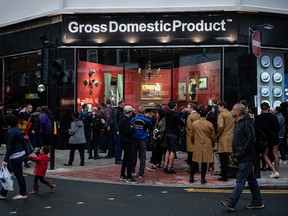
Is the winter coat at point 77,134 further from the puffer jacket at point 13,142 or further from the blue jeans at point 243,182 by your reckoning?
the blue jeans at point 243,182

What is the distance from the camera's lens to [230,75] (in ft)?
59.7

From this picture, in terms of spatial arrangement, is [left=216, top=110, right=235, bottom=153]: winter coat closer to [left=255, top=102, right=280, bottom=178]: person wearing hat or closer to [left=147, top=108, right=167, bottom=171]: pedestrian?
[left=255, top=102, right=280, bottom=178]: person wearing hat

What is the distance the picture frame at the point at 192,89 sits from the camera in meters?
18.9

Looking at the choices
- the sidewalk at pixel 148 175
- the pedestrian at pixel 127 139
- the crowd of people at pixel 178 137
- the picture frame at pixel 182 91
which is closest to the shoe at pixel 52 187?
the crowd of people at pixel 178 137

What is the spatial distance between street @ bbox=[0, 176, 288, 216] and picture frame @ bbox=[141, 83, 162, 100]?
29.8 ft

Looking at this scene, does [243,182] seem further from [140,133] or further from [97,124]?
[97,124]

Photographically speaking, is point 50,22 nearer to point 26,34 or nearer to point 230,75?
point 26,34

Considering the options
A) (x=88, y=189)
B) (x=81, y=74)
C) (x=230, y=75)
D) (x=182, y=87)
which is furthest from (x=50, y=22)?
(x=88, y=189)

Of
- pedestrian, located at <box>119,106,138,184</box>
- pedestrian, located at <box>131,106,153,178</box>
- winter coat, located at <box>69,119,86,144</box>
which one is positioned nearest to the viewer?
pedestrian, located at <box>119,106,138,184</box>

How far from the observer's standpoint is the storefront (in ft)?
60.0

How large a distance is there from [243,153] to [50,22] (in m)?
13.6

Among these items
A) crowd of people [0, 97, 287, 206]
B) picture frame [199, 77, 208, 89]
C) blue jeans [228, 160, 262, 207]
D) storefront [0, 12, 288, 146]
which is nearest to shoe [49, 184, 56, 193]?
crowd of people [0, 97, 287, 206]

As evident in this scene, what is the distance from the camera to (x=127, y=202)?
876 centimetres

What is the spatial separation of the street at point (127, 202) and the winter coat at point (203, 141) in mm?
828
